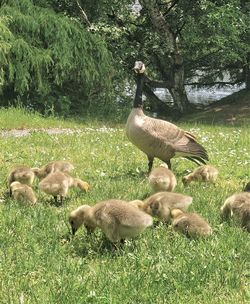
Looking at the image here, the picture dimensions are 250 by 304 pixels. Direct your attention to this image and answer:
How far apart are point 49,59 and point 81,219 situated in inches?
541

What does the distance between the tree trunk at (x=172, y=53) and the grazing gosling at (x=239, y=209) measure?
18651mm

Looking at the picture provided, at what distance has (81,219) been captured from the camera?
5.33m

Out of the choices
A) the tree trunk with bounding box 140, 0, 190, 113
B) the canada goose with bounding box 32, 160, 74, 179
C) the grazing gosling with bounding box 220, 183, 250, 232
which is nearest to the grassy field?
the grazing gosling with bounding box 220, 183, 250, 232

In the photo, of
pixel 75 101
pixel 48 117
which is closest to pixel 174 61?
pixel 75 101

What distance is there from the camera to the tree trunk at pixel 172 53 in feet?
77.6

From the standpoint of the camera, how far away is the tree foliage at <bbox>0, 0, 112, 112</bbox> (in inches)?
704

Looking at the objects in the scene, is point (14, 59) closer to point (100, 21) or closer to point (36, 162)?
point (100, 21)

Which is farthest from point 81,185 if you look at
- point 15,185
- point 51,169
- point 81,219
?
point 81,219

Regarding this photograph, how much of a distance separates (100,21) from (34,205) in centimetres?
1833

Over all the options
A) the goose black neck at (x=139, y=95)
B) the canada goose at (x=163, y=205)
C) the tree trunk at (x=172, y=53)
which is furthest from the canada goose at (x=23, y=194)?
the tree trunk at (x=172, y=53)

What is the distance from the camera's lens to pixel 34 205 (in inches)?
252

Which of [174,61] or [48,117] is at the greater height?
[174,61]

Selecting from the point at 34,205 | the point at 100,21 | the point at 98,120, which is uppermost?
the point at 100,21

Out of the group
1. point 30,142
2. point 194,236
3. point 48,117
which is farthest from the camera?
point 48,117
